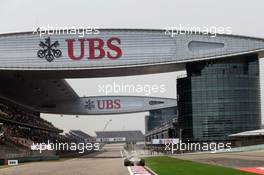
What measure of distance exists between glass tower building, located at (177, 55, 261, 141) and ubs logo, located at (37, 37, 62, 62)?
23394mm

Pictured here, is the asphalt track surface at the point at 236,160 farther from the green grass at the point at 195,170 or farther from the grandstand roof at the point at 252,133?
the grandstand roof at the point at 252,133

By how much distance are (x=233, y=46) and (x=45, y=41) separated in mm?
32599

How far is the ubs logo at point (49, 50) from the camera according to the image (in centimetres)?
8606

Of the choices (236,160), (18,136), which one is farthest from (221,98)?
(236,160)

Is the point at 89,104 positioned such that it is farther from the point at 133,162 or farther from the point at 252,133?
the point at 133,162

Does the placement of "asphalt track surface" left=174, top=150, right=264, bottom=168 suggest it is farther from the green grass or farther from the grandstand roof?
the grandstand roof

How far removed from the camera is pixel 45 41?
86500mm

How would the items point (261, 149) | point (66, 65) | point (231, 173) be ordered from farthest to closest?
point (66, 65) < point (261, 149) < point (231, 173)

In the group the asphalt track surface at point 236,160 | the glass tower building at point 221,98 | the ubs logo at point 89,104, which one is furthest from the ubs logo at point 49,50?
the ubs logo at point 89,104

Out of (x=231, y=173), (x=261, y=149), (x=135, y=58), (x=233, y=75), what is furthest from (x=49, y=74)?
(x=231, y=173)

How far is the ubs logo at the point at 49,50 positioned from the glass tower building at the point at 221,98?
23394 mm

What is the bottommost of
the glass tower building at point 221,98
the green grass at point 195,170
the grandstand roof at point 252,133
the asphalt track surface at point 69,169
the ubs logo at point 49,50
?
the asphalt track surface at point 69,169

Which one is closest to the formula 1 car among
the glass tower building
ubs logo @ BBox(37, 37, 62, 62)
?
ubs logo @ BBox(37, 37, 62, 62)

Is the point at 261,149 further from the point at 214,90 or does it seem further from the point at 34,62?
the point at 34,62
